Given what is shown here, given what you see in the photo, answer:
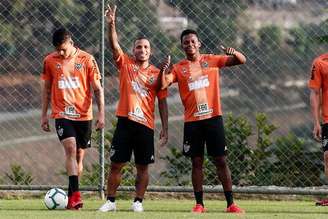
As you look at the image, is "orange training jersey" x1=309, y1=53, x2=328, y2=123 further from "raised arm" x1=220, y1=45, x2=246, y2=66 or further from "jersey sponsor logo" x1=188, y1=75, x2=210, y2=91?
"jersey sponsor logo" x1=188, y1=75, x2=210, y2=91

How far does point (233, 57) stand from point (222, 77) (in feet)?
9.03

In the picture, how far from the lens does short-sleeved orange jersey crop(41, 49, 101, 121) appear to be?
40.0 ft

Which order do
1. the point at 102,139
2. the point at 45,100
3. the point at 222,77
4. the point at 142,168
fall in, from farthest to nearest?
the point at 222,77 → the point at 102,139 → the point at 45,100 → the point at 142,168

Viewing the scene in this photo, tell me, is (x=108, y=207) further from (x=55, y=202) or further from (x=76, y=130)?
(x=76, y=130)

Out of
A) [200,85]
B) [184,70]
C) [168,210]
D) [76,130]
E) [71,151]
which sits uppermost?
[184,70]

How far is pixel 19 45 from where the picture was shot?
14844 millimetres

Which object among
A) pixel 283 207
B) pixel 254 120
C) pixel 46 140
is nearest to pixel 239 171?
pixel 254 120

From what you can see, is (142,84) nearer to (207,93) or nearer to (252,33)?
(207,93)

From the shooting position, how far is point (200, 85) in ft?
39.1

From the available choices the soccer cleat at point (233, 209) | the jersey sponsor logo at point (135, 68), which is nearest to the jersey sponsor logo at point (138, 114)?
the jersey sponsor logo at point (135, 68)

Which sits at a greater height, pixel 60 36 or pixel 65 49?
pixel 60 36

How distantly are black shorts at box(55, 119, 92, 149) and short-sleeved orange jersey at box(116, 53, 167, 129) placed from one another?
500mm

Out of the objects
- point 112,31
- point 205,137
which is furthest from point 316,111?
point 112,31

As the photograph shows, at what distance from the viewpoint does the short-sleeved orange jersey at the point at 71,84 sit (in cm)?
1218
